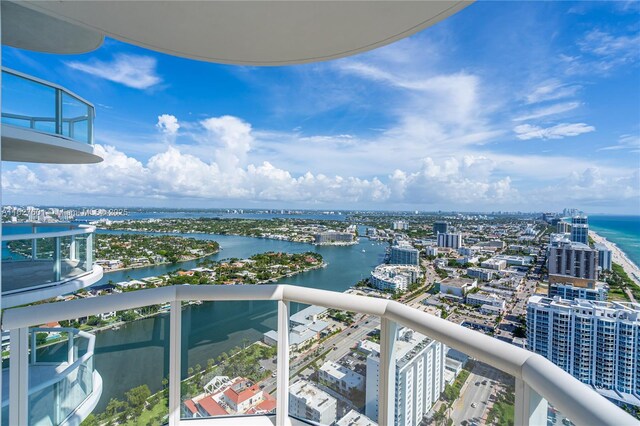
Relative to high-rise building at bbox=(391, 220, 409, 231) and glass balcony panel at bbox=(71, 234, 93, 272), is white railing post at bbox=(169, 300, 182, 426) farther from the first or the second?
high-rise building at bbox=(391, 220, 409, 231)

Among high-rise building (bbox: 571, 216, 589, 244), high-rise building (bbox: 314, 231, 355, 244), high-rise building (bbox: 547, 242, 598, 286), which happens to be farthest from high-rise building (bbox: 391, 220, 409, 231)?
high-rise building (bbox: 547, 242, 598, 286)

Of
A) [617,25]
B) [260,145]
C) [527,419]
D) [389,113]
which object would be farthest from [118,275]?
[617,25]

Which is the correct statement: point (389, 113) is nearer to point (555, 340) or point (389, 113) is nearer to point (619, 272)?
point (619, 272)

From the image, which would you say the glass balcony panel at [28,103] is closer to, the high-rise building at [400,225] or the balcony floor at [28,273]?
the balcony floor at [28,273]

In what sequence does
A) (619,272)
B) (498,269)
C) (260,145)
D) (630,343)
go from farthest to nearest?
(260,145), (498,269), (619,272), (630,343)

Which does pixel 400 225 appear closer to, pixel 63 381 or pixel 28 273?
pixel 28 273

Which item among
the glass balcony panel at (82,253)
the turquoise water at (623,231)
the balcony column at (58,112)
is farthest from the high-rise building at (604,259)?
the balcony column at (58,112)

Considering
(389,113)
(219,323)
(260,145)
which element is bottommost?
(219,323)

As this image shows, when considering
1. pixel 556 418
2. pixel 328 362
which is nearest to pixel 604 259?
pixel 328 362
